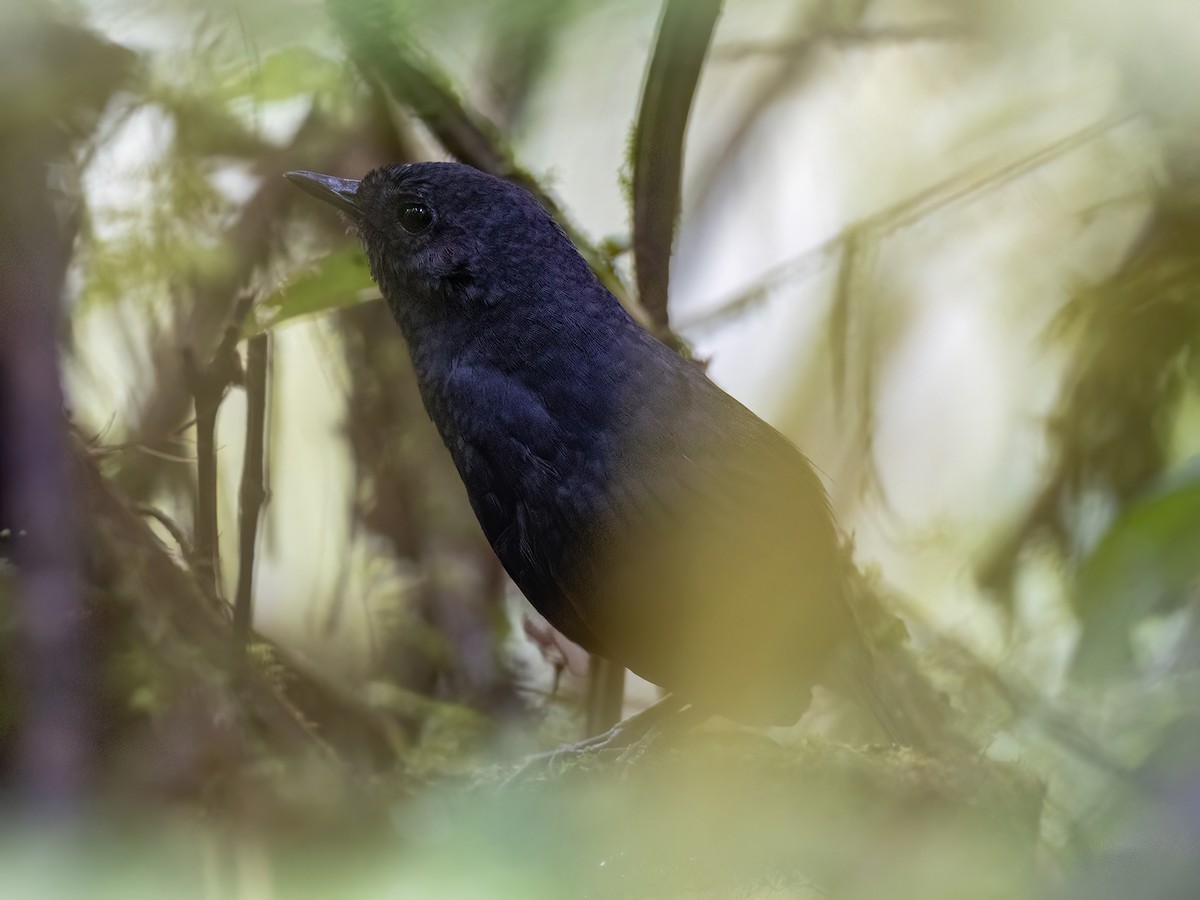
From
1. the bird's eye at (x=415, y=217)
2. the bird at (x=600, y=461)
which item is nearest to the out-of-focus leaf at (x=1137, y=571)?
the bird at (x=600, y=461)

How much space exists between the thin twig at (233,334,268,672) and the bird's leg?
10.9 inches

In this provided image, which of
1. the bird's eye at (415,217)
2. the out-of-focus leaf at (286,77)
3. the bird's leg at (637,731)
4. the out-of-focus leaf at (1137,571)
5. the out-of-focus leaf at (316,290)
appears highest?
the out-of-focus leaf at (286,77)

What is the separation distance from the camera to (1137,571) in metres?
0.79

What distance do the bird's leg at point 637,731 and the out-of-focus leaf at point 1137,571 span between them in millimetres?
343

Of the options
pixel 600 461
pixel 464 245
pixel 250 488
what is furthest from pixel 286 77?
pixel 600 461

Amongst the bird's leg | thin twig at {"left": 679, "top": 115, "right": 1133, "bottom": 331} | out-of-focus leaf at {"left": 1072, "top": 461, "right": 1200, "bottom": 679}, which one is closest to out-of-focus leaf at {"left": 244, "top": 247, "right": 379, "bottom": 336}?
thin twig at {"left": 679, "top": 115, "right": 1133, "bottom": 331}

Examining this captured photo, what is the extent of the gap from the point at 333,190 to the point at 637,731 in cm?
56

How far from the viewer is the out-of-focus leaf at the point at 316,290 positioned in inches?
38.7

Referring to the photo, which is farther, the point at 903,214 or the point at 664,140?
the point at 903,214

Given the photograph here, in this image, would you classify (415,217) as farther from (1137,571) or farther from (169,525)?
(1137,571)

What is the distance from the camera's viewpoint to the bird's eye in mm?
928

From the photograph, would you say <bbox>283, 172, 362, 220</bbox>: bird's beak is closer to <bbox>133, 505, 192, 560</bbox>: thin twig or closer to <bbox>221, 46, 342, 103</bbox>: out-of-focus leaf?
<bbox>221, 46, 342, 103</bbox>: out-of-focus leaf

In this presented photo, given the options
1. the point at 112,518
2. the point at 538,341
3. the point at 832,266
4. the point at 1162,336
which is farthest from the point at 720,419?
the point at 112,518

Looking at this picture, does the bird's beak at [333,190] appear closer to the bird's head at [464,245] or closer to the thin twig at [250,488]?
the bird's head at [464,245]
